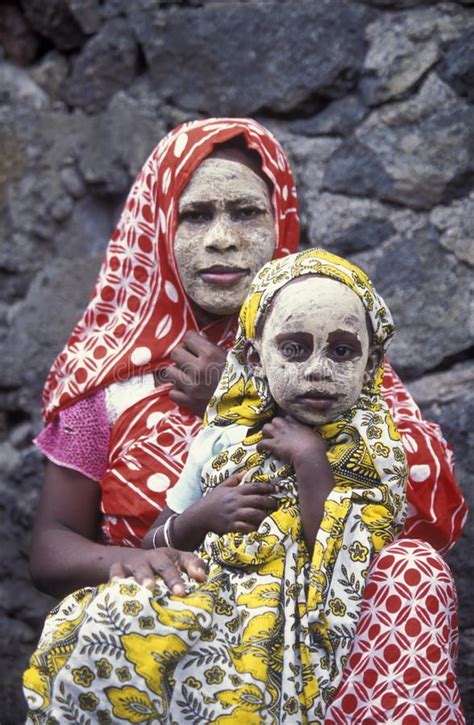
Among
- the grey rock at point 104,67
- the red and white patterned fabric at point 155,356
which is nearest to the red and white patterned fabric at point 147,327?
the red and white patterned fabric at point 155,356

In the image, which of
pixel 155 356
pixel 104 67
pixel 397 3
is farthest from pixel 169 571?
pixel 104 67

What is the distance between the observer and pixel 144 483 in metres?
2.46

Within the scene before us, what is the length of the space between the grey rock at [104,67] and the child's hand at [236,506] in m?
1.64

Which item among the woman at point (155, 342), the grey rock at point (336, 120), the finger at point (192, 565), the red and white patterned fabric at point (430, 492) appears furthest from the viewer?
the grey rock at point (336, 120)

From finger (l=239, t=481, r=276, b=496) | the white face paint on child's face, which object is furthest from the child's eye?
finger (l=239, t=481, r=276, b=496)

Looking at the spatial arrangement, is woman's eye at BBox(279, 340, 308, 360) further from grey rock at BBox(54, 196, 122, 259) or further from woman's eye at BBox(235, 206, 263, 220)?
grey rock at BBox(54, 196, 122, 259)

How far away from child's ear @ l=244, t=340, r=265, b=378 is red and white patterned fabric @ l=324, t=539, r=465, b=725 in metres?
0.40

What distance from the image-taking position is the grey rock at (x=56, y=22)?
11.4 feet

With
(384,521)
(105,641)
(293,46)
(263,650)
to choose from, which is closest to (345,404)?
(384,521)

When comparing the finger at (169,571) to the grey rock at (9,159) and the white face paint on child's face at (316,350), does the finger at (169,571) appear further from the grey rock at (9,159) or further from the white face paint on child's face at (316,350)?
the grey rock at (9,159)

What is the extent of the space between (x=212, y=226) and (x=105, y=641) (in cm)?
92

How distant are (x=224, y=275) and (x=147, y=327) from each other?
10.0 inches

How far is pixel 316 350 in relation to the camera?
6.84ft

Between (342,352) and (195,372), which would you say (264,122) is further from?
(342,352)
